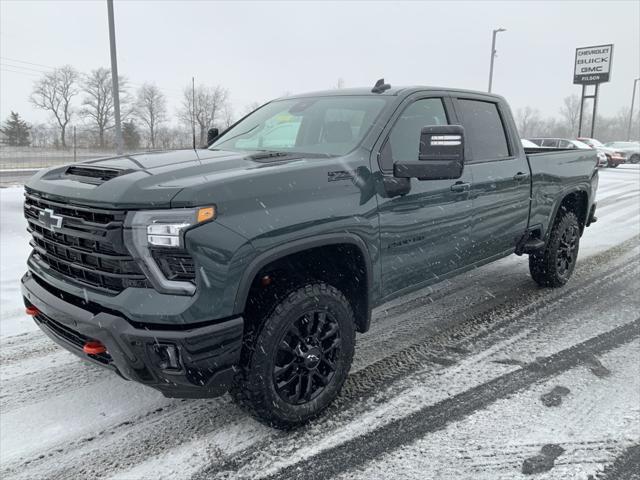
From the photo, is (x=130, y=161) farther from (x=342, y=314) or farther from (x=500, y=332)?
(x=500, y=332)

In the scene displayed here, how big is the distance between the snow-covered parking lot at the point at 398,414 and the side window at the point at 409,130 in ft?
4.80

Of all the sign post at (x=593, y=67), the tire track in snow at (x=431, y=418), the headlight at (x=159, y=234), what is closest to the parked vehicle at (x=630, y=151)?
the sign post at (x=593, y=67)

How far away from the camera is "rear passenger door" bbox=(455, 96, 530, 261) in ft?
13.1

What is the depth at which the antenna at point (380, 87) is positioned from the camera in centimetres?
364

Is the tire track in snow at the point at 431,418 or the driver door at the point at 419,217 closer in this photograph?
the tire track in snow at the point at 431,418

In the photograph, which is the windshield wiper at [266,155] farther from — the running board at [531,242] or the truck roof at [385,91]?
the running board at [531,242]

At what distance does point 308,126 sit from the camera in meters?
3.65

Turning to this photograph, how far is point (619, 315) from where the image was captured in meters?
4.67

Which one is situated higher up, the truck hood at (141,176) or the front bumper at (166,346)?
the truck hood at (141,176)

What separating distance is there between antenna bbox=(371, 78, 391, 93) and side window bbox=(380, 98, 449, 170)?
9.8 inches

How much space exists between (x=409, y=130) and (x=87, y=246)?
213cm

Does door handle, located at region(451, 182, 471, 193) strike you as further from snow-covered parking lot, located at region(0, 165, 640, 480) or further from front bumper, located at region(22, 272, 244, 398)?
front bumper, located at region(22, 272, 244, 398)

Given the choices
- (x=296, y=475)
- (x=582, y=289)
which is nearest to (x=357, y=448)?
(x=296, y=475)

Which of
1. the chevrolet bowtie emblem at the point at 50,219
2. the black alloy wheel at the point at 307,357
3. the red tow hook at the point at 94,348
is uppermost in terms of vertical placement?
the chevrolet bowtie emblem at the point at 50,219
